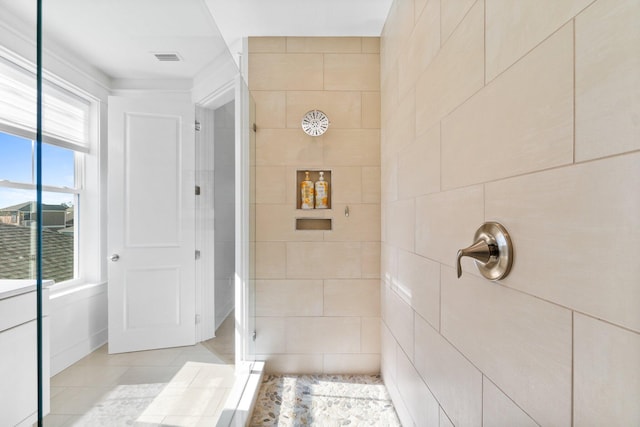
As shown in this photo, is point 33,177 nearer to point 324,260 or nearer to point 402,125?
point 402,125

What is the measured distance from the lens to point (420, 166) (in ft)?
4.31

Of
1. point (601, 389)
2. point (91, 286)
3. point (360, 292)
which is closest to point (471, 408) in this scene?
point (601, 389)

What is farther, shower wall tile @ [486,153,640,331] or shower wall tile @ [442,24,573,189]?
shower wall tile @ [442,24,573,189]

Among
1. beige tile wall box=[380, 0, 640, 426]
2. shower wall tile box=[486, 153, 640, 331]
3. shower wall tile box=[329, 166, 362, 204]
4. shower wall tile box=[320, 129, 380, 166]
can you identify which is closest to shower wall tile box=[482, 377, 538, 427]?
beige tile wall box=[380, 0, 640, 426]

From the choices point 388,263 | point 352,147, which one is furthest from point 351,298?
point 352,147

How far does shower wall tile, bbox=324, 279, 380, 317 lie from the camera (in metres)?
2.11

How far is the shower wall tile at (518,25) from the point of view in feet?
1.85

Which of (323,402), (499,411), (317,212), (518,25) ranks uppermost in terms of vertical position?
(518,25)

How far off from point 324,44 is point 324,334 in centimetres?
201

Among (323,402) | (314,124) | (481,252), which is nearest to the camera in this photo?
(481,252)

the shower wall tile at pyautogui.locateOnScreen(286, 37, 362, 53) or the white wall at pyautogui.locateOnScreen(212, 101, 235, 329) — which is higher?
the shower wall tile at pyautogui.locateOnScreen(286, 37, 362, 53)

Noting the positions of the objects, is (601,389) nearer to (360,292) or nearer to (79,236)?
(79,236)

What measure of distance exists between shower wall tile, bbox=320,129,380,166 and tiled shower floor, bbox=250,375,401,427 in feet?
4.82

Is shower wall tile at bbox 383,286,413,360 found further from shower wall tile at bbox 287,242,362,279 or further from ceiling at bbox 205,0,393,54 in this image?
ceiling at bbox 205,0,393,54
